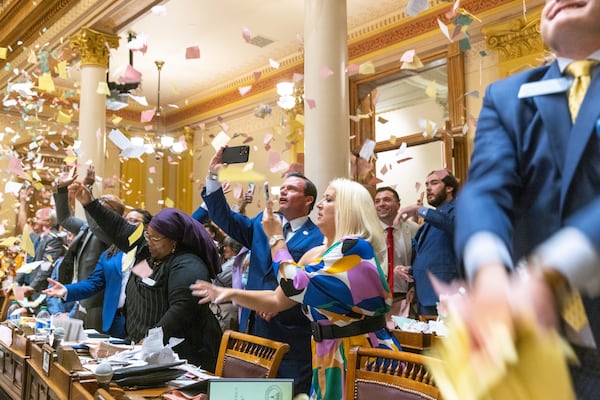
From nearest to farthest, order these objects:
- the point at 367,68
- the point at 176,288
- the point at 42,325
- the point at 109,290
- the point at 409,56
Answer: the point at 176,288, the point at 42,325, the point at 109,290, the point at 367,68, the point at 409,56

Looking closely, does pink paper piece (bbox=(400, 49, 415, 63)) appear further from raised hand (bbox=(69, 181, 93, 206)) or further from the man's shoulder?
the man's shoulder

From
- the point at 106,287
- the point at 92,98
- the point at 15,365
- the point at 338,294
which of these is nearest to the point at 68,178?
the point at 106,287

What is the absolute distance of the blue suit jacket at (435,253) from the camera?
10.6ft

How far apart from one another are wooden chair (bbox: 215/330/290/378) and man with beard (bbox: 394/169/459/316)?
1375 mm

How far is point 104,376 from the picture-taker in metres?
1.52

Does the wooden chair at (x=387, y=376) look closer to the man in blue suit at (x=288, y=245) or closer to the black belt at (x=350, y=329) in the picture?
the black belt at (x=350, y=329)

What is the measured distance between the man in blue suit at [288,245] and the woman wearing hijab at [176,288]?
217 millimetres

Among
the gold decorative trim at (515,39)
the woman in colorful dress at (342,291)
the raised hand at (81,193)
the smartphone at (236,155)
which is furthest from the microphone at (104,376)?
the gold decorative trim at (515,39)

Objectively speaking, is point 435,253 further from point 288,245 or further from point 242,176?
point 242,176

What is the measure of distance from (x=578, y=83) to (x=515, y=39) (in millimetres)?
6072

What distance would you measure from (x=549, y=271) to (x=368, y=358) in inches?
51.4

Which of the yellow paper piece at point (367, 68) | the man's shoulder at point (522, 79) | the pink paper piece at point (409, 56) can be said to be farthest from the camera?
the pink paper piece at point (409, 56)

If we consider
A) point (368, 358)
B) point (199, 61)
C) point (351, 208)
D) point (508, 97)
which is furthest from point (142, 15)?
point (508, 97)

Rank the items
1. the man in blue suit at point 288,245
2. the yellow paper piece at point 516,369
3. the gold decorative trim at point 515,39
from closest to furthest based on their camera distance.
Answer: the yellow paper piece at point 516,369, the man in blue suit at point 288,245, the gold decorative trim at point 515,39
